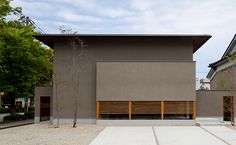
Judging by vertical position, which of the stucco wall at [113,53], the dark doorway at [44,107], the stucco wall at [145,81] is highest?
the stucco wall at [113,53]

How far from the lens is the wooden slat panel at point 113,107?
2825 centimetres

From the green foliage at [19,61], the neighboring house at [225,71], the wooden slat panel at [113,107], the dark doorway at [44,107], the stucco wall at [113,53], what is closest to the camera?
the wooden slat panel at [113,107]

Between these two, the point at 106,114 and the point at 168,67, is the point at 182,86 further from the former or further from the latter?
the point at 106,114

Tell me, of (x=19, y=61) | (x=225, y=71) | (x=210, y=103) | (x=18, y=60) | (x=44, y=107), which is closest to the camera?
(x=210, y=103)

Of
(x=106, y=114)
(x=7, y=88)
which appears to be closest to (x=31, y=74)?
(x=7, y=88)

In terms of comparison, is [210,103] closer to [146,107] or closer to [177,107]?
[177,107]

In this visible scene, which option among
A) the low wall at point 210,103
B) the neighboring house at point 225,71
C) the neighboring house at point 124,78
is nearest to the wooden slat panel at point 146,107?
the neighboring house at point 124,78

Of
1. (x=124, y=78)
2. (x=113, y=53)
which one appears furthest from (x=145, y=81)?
(x=113, y=53)

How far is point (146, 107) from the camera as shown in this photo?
28.3 m

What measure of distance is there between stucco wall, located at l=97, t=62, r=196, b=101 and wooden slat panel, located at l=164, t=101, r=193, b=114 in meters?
0.33

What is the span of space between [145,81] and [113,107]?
2842 millimetres

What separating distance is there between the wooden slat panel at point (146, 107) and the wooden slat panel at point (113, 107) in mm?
560

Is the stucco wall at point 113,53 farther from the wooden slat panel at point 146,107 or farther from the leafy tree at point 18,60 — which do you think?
the leafy tree at point 18,60

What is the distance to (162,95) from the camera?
28141mm
